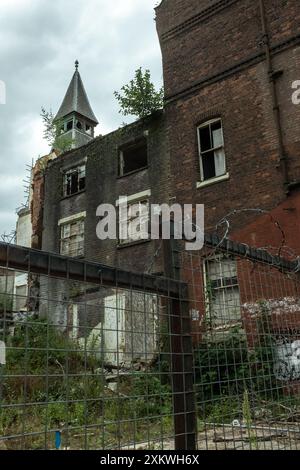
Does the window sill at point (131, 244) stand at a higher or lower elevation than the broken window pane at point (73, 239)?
lower

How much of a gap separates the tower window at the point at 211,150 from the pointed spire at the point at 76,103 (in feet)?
101

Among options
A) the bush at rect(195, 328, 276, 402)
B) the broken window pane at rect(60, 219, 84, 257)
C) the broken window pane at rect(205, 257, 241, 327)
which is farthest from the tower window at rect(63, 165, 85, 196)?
the bush at rect(195, 328, 276, 402)

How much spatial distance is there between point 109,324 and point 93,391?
6130mm

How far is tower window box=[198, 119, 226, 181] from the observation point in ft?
44.7

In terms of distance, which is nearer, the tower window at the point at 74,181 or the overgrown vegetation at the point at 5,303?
the overgrown vegetation at the point at 5,303

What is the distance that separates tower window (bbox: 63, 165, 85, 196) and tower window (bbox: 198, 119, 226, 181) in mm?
6633

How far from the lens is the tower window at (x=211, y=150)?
13.6 metres

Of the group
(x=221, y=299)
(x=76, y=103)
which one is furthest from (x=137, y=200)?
(x=76, y=103)

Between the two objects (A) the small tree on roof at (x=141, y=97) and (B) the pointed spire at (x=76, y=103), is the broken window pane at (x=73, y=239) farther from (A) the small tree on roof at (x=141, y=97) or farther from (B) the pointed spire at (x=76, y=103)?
(B) the pointed spire at (x=76, y=103)

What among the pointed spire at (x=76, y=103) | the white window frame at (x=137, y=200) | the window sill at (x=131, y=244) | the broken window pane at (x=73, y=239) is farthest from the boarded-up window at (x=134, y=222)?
the pointed spire at (x=76, y=103)

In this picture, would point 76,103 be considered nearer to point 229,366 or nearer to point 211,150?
point 211,150

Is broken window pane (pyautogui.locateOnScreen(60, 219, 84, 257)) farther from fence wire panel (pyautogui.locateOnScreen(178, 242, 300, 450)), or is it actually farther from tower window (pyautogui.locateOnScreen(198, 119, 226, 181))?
fence wire panel (pyautogui.locateOnScreen(178, 242, 300, 450))

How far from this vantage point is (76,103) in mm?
43094

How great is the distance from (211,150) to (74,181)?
305 inches
